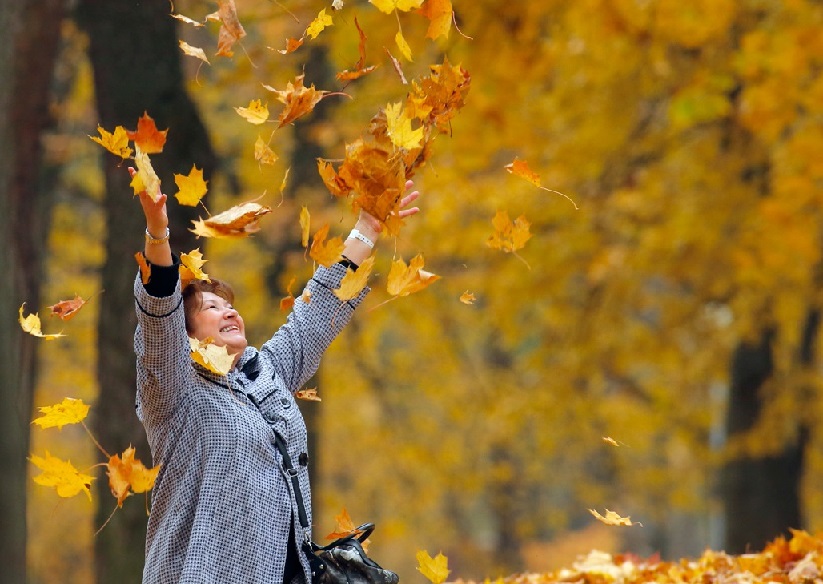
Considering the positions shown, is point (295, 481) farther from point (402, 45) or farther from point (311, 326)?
point (402, 45)

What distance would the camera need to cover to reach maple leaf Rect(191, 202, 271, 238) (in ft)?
9.45

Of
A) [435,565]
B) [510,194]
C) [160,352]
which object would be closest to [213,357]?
[160,352]

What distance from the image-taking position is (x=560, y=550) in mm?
23609

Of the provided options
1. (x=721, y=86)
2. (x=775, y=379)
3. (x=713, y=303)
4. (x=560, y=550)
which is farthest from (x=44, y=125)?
(x=560, y=550)

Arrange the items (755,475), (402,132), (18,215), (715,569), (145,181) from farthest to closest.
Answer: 1. (755,475)
2. (18,215)
3. (715,569)
4. (402,132)
5. (145,181)

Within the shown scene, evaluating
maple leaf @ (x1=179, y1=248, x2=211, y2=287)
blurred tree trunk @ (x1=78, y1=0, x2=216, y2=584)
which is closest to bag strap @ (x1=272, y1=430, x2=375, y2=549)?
maple leaf @ (x1=179, y1=248, x2=211, y2=287)

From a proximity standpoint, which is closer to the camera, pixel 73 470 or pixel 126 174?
pixel 73 470

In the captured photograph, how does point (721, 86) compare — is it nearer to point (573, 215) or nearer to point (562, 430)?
point (573, 215)

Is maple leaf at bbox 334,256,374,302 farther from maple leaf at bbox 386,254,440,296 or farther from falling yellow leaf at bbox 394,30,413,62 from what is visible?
falling yellow leaf at bbox 394,30,413,62

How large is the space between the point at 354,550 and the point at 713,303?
27.3ft

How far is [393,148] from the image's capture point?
3094mm

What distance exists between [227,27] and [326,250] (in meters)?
0.69

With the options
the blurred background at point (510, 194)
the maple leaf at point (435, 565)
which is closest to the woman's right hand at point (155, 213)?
the maple leaf at point (435, 565)

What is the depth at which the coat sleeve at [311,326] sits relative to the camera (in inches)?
127
